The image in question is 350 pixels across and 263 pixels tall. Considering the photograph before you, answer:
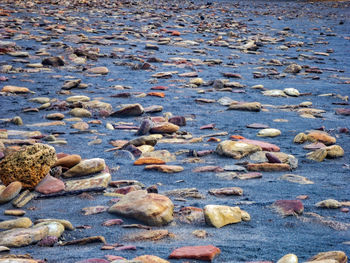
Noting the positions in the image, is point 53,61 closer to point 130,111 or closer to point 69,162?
point 130,111

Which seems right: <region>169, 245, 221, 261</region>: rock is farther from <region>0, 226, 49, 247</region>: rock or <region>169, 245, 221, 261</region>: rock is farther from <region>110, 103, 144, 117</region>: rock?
<region>110, 103, 144, 117</region>: rock

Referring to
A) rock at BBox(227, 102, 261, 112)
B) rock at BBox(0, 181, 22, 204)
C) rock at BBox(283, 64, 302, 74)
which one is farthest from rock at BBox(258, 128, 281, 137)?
rock at BBox(283, 64, 302, 74)

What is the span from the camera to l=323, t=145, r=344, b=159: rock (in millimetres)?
3127

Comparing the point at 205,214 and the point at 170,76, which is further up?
the point at 205,214

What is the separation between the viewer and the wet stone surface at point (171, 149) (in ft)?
6.33

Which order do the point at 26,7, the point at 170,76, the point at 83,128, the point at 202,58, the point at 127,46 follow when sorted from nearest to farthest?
the point at 83,128, the point at 170,76, the point at 202,58, the point at 127,46, the point at 26,7

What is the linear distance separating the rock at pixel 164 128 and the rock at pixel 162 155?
1.59 ft

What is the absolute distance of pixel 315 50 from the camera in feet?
27.6

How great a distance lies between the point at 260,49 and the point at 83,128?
5045 mm

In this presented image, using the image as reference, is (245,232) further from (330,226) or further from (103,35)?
(103,35)

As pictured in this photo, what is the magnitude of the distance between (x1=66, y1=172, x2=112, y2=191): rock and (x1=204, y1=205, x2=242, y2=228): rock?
65 cm

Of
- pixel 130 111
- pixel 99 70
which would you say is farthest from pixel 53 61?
pixel 130 111

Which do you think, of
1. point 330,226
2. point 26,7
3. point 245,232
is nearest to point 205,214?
point 245,232

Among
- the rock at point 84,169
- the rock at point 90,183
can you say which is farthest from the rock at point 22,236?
the rock at point 84,169
